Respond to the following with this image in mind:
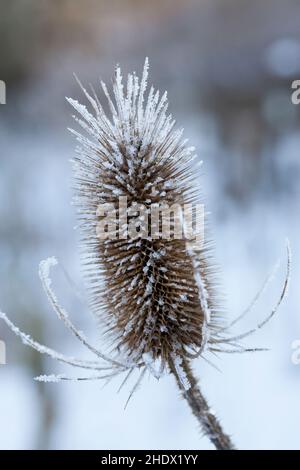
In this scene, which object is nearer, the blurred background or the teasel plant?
the teasel plant

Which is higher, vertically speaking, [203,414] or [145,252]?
[145,252]

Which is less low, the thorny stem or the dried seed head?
the dried seed head

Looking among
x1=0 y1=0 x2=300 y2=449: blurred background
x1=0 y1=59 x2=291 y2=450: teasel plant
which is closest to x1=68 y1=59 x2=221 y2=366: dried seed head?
x1=0 y1=59 x2=291 y2=450: teasel plant

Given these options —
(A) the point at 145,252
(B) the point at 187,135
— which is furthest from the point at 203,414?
(B) the point at 187,135

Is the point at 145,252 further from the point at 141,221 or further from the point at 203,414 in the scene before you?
the point at 203,414

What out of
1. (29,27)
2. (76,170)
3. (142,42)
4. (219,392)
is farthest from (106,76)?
(76,170)

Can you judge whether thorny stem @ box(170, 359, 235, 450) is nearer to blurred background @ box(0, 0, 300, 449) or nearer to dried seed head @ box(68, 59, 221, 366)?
dried seed head @ box(68, 59, 221, 366)
